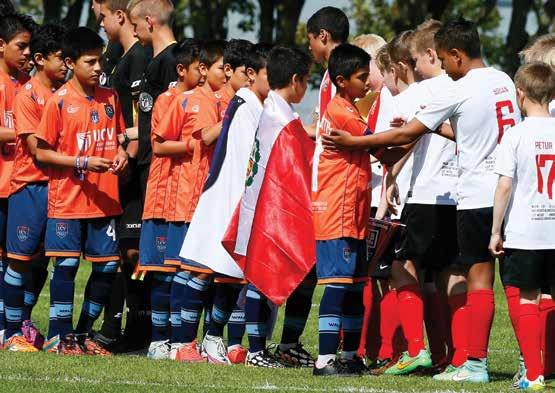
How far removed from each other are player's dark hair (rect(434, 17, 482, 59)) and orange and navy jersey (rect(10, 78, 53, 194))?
119 inches

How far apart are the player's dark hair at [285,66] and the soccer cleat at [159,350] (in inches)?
85.6

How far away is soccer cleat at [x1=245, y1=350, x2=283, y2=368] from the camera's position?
1029 cm

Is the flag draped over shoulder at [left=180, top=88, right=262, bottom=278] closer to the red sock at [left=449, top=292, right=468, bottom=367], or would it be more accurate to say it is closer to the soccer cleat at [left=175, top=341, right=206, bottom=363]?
the soccer cleat at [left=175, top=341, right=206, bottom=363]

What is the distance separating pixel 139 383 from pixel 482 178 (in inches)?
98.4

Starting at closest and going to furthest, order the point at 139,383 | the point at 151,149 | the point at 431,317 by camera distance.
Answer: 1. the point at 139,383
2. the point at 431,317
3. the point at 151,149

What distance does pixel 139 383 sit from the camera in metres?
9.02

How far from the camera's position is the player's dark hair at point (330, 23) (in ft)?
36.8

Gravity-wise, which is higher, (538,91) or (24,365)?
(538,91)

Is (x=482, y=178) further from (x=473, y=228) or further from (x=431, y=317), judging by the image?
(x=431, y=317)

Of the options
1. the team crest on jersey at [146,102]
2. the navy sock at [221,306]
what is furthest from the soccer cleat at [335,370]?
the team crest on jersey at [146,102]

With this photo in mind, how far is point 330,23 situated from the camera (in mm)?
11219

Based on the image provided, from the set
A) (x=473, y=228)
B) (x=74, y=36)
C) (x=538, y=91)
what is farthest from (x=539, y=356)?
(x=74, y=36)

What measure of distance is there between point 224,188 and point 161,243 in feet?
2.55

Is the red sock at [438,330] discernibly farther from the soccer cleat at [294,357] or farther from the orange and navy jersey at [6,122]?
the orange and navy jersey at [6,122]
